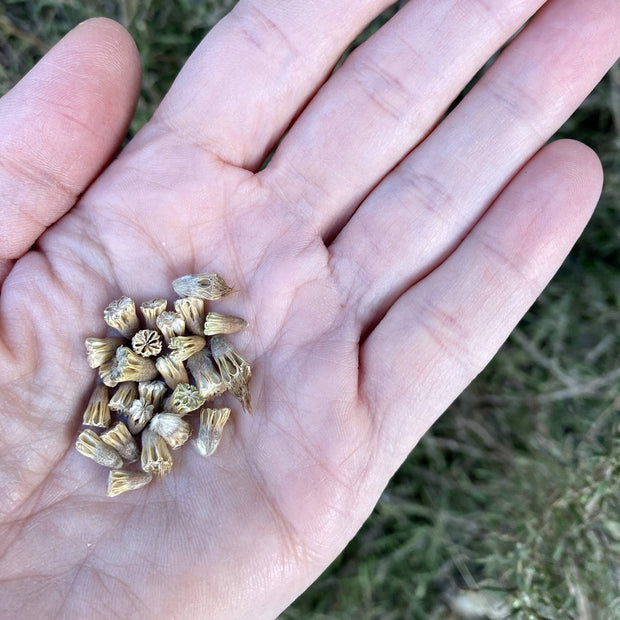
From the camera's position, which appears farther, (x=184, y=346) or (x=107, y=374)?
(x=184, y=346)

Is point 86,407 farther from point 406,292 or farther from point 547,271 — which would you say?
point 547,271

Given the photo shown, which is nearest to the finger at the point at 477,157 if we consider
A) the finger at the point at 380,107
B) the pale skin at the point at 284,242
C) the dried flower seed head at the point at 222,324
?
the pale skin at the point at 284,242

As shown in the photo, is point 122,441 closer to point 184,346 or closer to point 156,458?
point 156,458

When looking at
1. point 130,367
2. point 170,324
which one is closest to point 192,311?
point 170,324

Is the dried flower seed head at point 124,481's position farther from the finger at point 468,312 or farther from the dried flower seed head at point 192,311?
the finger at point 468,312

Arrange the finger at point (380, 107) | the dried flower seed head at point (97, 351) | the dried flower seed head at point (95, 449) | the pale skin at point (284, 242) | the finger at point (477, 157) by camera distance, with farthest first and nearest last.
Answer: the finger at point (380, 107), the finger at point (477, 157), the dried flower seed head at point (97, 351), the dried flower seed head at point (95, 449), the pale skin at point (284, 242)

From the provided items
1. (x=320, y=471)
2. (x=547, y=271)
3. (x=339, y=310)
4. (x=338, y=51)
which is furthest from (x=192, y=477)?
(x=338, y=51)
